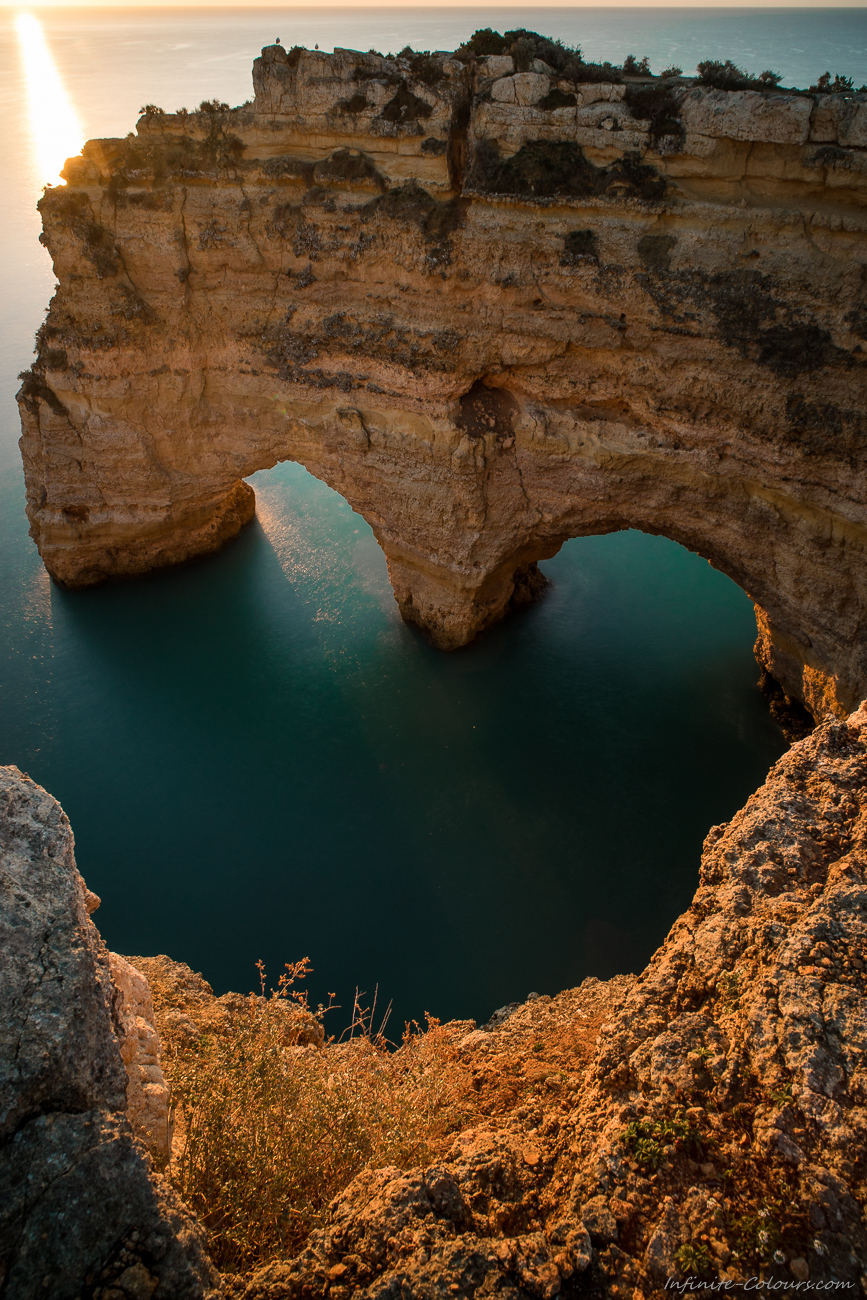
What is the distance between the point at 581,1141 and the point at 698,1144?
2.80ft

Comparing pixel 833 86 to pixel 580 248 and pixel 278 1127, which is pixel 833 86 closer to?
pixel 580 248

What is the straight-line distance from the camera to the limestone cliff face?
34.0 feet

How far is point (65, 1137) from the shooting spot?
4.01 m

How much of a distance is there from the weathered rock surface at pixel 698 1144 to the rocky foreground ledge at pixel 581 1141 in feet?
0.04

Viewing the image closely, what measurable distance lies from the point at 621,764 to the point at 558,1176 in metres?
9.51

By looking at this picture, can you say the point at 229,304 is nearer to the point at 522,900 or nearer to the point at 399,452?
the point at 399,452

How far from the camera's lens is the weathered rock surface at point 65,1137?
146 inches

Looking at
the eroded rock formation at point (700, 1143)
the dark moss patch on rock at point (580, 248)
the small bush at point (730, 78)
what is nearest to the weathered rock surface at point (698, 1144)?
the eroded rock formation at point (700, 1143)

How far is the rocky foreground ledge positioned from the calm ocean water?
5570 mm

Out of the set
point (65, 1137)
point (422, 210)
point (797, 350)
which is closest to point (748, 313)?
point (797, 350)

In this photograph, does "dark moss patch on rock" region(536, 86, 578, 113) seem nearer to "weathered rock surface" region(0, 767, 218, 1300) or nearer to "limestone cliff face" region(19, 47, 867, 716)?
"limestone cliff face" region(19, 47, 867, 716)

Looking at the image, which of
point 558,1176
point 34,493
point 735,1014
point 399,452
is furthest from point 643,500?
point 34,493

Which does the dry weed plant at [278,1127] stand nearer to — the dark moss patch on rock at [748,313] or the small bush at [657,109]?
the dark moss patch on rock at [748,313]

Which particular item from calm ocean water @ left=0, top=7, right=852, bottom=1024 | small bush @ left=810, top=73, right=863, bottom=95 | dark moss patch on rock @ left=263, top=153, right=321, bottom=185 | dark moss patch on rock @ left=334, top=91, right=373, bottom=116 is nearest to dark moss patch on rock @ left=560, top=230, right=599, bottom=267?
small bush @ left=810, top=73, right=863, bottom=95
